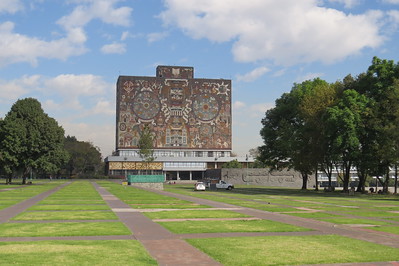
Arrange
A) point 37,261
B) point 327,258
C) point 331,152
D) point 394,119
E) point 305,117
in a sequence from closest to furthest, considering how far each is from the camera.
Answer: point 37,261 < point 327,258 < point 394,119 < point 331,152 < point 305,117

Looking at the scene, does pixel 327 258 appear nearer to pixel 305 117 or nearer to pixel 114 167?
pixel 305 117

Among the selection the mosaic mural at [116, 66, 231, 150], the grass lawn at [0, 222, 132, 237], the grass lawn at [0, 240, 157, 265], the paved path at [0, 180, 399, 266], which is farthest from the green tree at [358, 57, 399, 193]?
the mosaic mural at [116, 66, 231, 150]

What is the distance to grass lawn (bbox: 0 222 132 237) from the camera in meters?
15.9

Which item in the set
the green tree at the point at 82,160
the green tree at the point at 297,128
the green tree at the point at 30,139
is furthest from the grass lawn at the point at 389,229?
the green tree at the point at 82,160

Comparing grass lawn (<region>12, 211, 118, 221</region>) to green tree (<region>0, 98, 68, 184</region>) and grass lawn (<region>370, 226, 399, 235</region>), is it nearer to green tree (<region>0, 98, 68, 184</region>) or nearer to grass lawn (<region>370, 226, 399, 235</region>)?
grass lawn (<region>370, 226, 399, 235</region>)

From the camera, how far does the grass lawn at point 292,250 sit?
11.4m

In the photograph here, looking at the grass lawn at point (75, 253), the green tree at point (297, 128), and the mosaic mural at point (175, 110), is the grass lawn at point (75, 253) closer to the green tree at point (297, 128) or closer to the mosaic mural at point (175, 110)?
the green tree at point (297, 128)

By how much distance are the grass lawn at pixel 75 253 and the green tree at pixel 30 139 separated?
58.1 m

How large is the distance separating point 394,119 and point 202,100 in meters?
111

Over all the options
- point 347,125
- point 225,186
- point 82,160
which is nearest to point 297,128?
point 225,186

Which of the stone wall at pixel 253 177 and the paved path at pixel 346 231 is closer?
the paved path at pixel 346 231

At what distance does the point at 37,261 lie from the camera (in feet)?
35.7

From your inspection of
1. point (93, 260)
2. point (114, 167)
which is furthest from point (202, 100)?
point (93, 260)

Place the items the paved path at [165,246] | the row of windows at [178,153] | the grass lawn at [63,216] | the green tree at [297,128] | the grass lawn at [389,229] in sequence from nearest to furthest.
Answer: the paved path at [165,246]
the grass lawn at [389,229]
the grass lawn at [63,216]
the green tree at [297,128]
the row of windows at [178,153]
